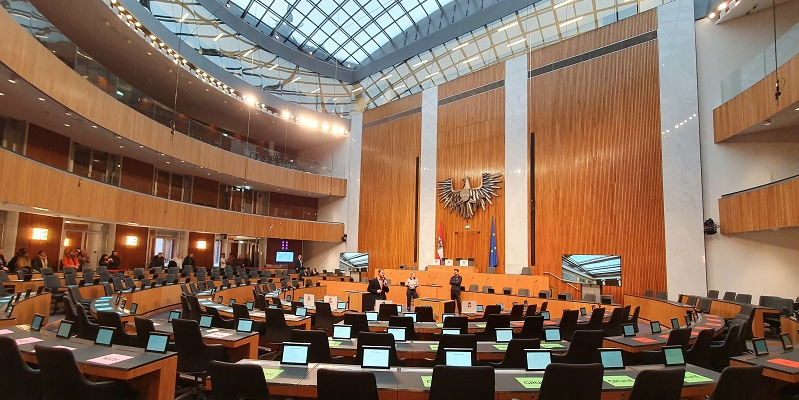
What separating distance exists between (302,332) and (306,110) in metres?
21.3

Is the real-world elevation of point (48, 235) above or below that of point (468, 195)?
below

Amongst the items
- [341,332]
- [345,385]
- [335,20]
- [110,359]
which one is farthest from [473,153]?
[345,385]

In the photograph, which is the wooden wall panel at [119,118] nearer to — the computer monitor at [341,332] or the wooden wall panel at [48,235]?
the wooden wall panel at [48,235]

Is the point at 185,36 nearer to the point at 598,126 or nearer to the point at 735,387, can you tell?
the point at 598,126

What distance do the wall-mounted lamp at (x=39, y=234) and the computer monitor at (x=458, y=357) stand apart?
56.4 ft

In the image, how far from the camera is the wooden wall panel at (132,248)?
19.6 meters

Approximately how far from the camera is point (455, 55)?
22562 mm

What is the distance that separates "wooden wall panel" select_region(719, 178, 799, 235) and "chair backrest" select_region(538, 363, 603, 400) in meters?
10.2

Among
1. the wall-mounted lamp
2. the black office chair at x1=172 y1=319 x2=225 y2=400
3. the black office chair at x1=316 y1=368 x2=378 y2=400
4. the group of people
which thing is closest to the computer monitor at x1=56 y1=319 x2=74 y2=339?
the black office chair at x1=172 y1=319 x2=225 y2=400

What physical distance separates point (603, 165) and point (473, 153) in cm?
561

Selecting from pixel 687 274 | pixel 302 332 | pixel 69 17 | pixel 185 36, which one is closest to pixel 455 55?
pixel 185 36

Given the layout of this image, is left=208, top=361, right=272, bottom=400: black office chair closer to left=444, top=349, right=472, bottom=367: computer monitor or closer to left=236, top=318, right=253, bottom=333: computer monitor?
left=444, top=349, right=472, bottom=367: computer monitor

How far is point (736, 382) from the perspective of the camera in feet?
11.1

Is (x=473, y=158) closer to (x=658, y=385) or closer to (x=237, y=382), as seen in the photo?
(x=658, y=385)
